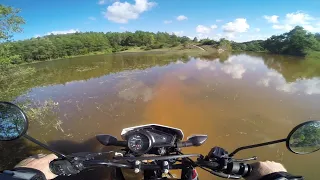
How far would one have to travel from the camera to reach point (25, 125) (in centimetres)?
149

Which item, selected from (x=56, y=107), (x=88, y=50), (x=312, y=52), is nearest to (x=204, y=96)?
(x=56, y=107)

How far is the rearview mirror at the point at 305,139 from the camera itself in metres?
1.35

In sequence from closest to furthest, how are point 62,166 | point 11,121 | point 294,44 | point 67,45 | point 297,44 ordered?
point 62,166 → point 11,121 → point 297,44 → point 294,44 → point 67,45

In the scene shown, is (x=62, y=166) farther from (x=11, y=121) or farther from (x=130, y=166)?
(x=11, y=121)

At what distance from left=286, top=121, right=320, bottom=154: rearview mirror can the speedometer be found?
989 mm

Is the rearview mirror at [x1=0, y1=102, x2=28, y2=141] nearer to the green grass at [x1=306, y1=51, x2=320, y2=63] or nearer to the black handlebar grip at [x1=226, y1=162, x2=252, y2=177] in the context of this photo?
the black handlebar grip at [x1=226, y1=162, x2=252, y2=177]

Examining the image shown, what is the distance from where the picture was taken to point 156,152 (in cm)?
161

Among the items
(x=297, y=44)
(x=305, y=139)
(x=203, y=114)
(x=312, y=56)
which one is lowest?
(x=203, y=114)

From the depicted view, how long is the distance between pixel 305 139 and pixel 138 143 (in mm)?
1300

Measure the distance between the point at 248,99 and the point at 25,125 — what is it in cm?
899

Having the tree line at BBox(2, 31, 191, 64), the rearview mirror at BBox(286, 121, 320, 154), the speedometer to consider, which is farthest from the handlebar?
the tree line at BBox(2, 31, 191, 64)

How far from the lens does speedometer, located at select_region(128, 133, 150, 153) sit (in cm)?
148

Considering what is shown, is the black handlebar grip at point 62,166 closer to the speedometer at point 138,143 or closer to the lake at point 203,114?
the speedometer at point 138,143

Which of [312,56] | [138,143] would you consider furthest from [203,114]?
[312,56]
